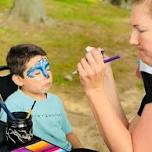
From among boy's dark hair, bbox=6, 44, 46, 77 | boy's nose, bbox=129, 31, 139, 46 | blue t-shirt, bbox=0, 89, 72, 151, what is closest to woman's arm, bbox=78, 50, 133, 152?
boy's nose, bbox=129, 31, 139, 46

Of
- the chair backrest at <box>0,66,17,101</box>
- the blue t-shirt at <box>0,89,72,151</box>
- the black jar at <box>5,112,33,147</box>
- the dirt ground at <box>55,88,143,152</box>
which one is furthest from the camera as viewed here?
the dirt ground at <box>55,88,143,152</box>

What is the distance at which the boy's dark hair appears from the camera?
358cm

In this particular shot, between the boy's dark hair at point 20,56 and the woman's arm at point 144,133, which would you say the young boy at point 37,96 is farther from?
the woman's arm at point 144,133

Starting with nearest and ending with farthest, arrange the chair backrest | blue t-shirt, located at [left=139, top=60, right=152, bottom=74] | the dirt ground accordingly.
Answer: blue t-shirt, located at [left=139, top=60, right=152, bottom=74] < the chair backrest < the dirt ground

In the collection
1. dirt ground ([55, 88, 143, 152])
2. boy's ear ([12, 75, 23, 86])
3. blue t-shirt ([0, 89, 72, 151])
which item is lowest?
dirt ground ([55, 88, 143, 152])

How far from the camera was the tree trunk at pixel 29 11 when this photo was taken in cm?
1203

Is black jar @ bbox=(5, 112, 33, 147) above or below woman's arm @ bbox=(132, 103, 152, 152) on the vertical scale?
below

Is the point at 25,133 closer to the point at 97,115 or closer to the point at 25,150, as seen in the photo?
the point at 25,150

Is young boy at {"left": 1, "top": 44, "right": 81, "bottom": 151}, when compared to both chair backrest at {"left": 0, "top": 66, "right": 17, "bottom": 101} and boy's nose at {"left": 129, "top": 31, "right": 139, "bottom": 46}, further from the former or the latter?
boy's nose at {"left": 129, "top": 31, "right": 139, "bottom": 46}

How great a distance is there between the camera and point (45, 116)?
3.50m

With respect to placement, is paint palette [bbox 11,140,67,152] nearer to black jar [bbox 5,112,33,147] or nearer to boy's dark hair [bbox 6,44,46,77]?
black jar [bbox 5,112,33,147]

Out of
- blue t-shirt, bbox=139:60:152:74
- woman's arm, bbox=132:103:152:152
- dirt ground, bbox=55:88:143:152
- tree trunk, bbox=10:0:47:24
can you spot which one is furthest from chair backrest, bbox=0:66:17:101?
tree trunk, bbox=10:0:47:24

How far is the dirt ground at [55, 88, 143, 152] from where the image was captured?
614cm

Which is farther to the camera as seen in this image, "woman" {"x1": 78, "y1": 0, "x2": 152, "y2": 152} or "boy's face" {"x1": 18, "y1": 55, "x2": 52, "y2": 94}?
"boy's face" {"x1": 18, "y1": 55, "x2": 52, "y2": 94}
